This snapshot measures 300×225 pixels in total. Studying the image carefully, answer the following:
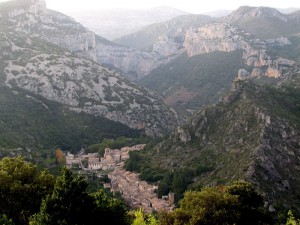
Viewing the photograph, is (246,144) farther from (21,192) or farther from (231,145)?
(21,192)

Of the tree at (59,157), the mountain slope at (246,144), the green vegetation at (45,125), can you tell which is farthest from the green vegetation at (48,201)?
the tree at (59,157)

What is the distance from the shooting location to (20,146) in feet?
411

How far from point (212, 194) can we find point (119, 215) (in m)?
10.9

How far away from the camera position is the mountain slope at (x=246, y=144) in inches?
3270

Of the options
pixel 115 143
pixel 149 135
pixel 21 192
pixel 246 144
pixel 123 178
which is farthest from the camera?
pixel 149 135

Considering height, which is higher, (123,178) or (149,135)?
(123,178)

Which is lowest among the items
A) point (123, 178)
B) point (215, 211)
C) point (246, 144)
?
point (123, 178)

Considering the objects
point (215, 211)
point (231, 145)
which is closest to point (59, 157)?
point (231, 145)

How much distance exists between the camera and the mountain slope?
273ft

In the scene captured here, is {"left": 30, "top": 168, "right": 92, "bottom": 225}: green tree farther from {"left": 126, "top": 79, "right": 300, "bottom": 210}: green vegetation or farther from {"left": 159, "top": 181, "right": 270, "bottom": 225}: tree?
{"left": 126, "top": 79, "right": 300, "bottom": 210}: green vegetation

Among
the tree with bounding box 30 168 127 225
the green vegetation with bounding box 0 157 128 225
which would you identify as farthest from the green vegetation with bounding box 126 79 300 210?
the tree with bounding box 30 168 127 225

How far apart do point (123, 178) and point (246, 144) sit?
36.7 metres

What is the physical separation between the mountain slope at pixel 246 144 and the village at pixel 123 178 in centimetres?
751

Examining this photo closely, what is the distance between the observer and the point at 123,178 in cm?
11800
